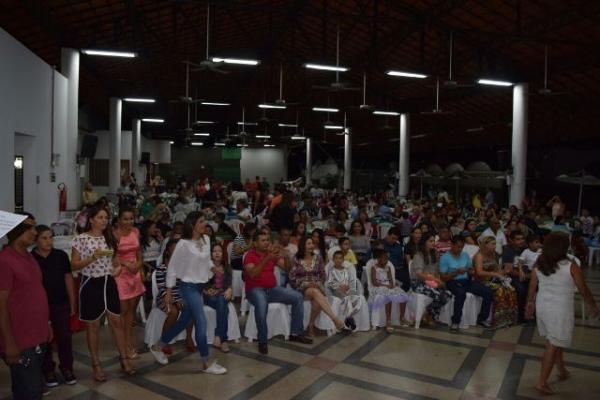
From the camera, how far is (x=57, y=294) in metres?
3.97

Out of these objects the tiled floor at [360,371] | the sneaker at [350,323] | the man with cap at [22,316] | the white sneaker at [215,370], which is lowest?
the tiled floor at [360,371]

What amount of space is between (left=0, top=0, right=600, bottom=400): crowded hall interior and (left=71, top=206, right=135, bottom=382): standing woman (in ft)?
0.05

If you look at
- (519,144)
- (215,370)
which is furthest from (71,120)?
(519,144)

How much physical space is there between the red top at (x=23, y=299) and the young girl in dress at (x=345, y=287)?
332 cm

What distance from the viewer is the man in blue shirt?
6.10 m

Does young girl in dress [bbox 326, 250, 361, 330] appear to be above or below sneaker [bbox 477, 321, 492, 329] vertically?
above

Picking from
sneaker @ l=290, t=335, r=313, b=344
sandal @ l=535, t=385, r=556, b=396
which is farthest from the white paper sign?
sandal @ l=535, t=385, r=556, b=396

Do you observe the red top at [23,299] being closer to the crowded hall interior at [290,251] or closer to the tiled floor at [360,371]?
the crowded hall interior at [290,251]

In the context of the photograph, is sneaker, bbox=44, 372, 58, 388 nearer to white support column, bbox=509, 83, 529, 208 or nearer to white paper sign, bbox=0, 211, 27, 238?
white paper sign, bbox=0, 211, 27, 238

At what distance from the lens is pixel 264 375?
452 centimetres

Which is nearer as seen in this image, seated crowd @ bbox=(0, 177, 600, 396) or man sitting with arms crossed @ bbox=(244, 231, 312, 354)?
seated crowd @ bbox=(0, 177, 600, 396)

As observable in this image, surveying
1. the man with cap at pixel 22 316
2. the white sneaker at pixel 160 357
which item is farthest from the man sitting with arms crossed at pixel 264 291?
the man with cap at pixel 22 316

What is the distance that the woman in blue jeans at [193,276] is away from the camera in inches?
177

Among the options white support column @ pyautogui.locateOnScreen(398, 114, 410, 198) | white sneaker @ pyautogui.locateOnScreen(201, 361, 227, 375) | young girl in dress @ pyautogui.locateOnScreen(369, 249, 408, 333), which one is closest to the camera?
white sneaker @ pyautogui.locateOnScreen(201, 361, 227, 375)
